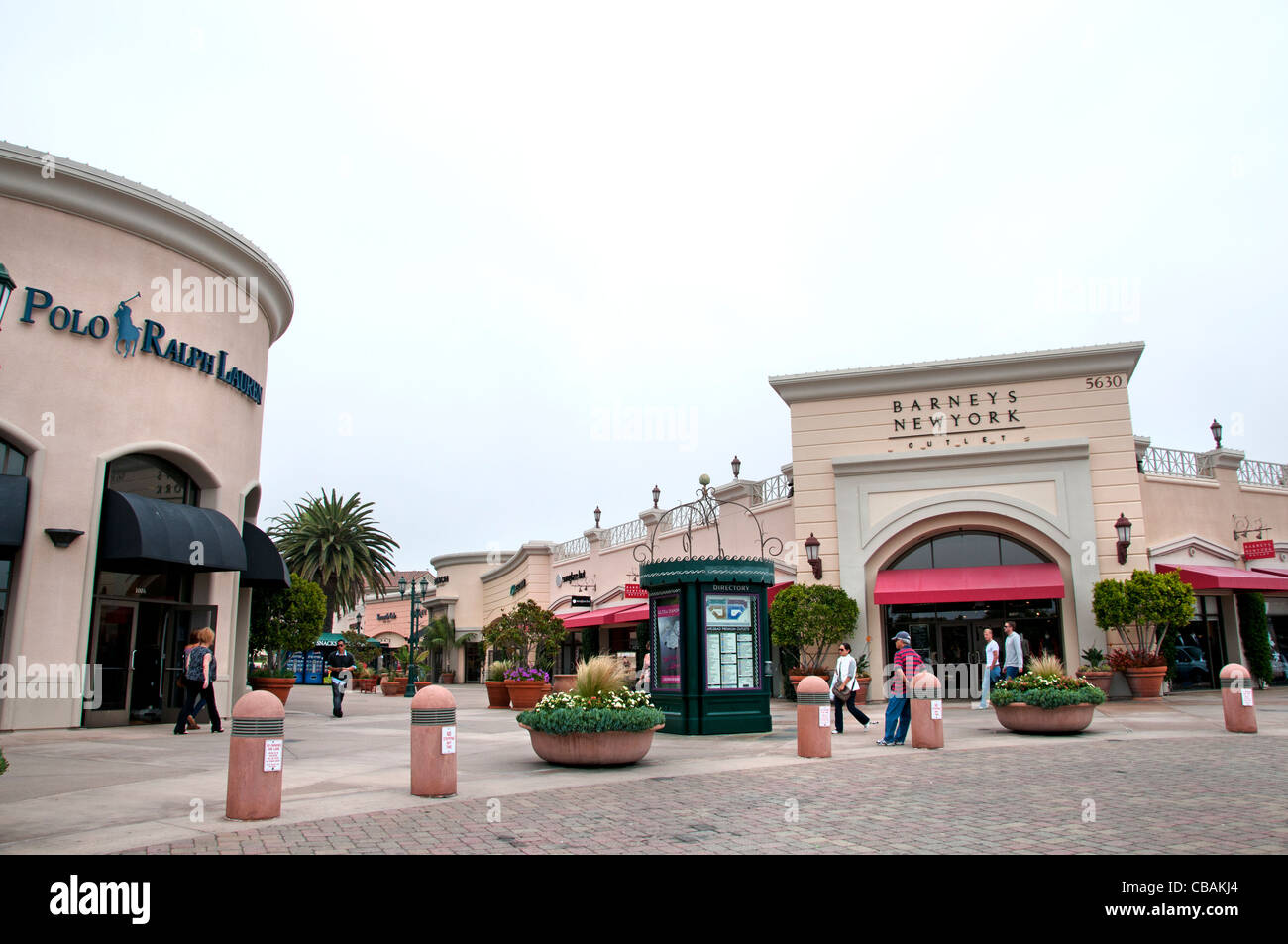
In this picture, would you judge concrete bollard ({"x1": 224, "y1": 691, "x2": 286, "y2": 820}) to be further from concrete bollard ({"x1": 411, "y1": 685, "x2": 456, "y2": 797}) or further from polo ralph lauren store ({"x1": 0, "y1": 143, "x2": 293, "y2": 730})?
polo ralph lauren store ({"x1": 0, "y1": 143, "x2": 293, "y2": 730})

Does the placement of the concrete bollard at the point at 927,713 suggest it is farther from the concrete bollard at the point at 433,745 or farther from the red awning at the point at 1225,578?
the red awning at the point at 1225,578

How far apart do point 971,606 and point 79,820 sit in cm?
2119

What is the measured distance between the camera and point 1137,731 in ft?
48.5

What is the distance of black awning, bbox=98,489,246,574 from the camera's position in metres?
16.2

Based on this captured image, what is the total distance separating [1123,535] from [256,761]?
2048 centimetres

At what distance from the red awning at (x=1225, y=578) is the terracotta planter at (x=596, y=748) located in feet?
54.3

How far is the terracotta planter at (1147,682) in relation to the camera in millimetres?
21375

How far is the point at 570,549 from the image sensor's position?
40688 mm

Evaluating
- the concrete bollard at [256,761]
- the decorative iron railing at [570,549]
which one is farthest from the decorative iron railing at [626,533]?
the concrete bollard at [256,761]

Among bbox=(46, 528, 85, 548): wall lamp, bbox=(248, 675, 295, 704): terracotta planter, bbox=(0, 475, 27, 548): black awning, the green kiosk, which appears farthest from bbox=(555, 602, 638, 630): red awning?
bbox=(0, 475, 27, 548): black awning

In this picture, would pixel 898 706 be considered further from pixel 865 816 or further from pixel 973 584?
pixel 973 584

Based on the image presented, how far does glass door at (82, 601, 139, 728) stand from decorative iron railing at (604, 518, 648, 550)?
62.2 feet
